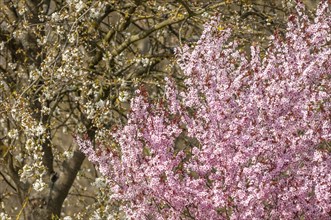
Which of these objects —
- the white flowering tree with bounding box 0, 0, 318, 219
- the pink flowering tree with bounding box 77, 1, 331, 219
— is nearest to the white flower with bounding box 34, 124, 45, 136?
the white flowering tree with bounding box 0, 0, 318, 219

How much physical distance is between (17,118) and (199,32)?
3.34m

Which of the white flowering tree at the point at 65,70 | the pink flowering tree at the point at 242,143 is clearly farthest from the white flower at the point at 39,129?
the pink flowering tree at the point at 242,143

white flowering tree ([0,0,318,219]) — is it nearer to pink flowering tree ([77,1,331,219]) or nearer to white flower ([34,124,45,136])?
white flower ([34,124,45,136])

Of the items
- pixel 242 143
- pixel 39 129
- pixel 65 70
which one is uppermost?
pixel 65 70

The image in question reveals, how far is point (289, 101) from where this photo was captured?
630 centimetres

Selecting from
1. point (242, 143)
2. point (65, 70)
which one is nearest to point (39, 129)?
point (65, 70)

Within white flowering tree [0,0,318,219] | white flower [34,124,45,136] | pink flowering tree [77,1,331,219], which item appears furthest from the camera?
white flowering tree [0,0,318,219]

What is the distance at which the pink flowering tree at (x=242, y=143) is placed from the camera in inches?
240

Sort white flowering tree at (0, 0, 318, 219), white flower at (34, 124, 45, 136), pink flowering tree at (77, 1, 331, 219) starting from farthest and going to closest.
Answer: white flowering tree at (0, 0, 318, 219)
white flower at (34, 124, 45, 136)
pink flowering tree at (77, 1, 331, 219)

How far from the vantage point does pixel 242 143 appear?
20.0 ft

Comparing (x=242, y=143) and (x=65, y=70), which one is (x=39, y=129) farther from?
(x=242, y=143)

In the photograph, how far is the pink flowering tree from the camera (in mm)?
6102

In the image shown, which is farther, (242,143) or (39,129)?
(39,129)

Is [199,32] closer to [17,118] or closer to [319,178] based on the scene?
[17,118]
